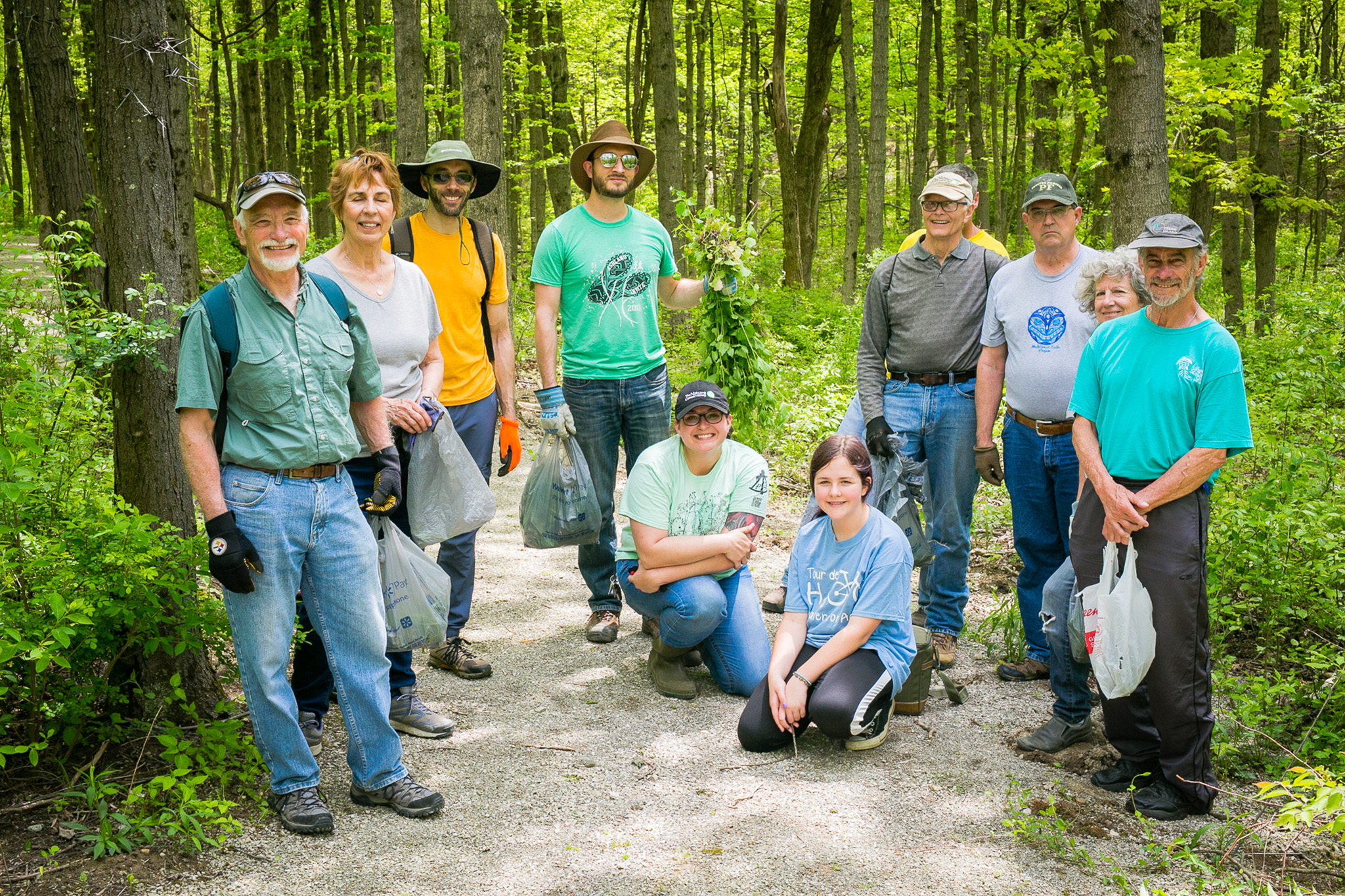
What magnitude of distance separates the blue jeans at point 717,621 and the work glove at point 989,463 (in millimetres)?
1298

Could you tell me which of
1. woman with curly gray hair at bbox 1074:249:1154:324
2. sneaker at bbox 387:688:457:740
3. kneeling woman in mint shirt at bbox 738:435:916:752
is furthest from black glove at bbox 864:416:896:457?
sneaker at bbox 387:688:457:740

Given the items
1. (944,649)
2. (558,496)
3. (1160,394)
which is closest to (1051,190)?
(1160,394)

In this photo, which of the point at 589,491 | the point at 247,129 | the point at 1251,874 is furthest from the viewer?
the point at 247,129

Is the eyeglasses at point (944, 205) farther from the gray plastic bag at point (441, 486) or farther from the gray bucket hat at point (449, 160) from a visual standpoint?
the gray plastic bag at point (441, 486)

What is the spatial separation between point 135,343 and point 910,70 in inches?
1039

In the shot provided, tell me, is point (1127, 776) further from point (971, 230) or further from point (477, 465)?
point (477, 465)

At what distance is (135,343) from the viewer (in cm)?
346

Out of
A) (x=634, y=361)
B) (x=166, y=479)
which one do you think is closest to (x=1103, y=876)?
(x=634, y=361)

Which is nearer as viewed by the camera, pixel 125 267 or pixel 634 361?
pixel 125 267

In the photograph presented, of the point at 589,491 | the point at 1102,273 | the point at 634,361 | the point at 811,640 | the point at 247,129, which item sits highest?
the point at 247,129

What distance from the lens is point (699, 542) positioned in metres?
4.53

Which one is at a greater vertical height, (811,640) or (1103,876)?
(811,640)

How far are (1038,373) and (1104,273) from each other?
559mm

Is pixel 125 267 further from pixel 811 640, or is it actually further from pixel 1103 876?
pixel 1103 876
